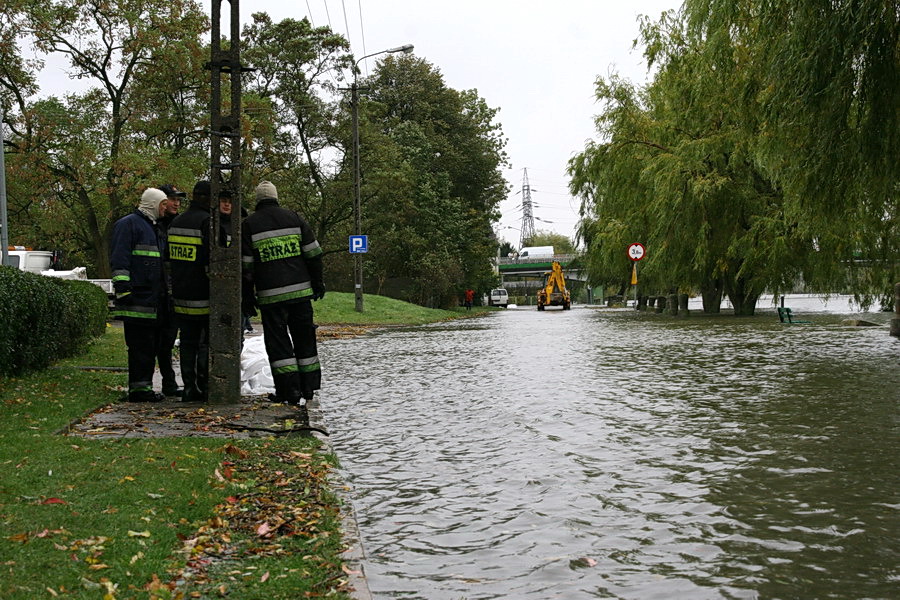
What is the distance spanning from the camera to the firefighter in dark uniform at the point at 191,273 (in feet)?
29.5

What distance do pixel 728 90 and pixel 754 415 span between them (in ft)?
30.3

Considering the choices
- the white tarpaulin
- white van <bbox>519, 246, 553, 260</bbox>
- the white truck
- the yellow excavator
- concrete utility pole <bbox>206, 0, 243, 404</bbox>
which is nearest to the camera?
concrete utility pole <bbox>206, 0, 243, 404</bbox>

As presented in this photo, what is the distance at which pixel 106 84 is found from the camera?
33.8 meters

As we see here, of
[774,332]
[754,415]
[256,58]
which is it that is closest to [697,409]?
[754,415]

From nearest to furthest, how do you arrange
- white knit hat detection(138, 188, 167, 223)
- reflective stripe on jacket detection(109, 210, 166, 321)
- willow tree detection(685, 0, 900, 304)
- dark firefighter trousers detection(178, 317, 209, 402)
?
reflective stripe on jacket detection(109, 210, 166, 321) < dark firefighter trousers detection(178, 317, 209, 402) < white knit hat detection(138, 188, 167, 223) < willow tree detection(685, 0, 900, 304)

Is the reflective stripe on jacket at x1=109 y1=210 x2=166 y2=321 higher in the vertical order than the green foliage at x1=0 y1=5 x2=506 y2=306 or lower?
lower

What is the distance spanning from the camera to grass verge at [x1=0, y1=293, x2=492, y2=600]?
385 cm

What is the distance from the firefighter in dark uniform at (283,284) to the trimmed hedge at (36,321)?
8.40 feet

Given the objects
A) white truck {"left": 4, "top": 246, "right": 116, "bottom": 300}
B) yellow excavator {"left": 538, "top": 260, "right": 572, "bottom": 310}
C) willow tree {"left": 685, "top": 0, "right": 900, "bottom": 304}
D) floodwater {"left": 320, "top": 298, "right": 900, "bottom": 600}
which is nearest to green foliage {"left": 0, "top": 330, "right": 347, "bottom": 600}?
floodwater {"left": 320, "top": 298, "right": 900, "bottom": 600}

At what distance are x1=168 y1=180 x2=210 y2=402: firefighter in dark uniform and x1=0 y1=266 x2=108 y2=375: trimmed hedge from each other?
1843 mm

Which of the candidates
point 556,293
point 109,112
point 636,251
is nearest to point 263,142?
point 109,112

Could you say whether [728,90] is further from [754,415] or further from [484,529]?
[484,529]

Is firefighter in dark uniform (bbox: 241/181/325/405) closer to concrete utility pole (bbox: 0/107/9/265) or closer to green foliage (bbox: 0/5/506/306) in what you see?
green foliage (bbox: 0/5/506/306)

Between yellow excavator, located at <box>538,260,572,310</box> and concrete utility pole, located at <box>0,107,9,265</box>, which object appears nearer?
concrete utility pole, located at <box>0,107,9,265</box>
